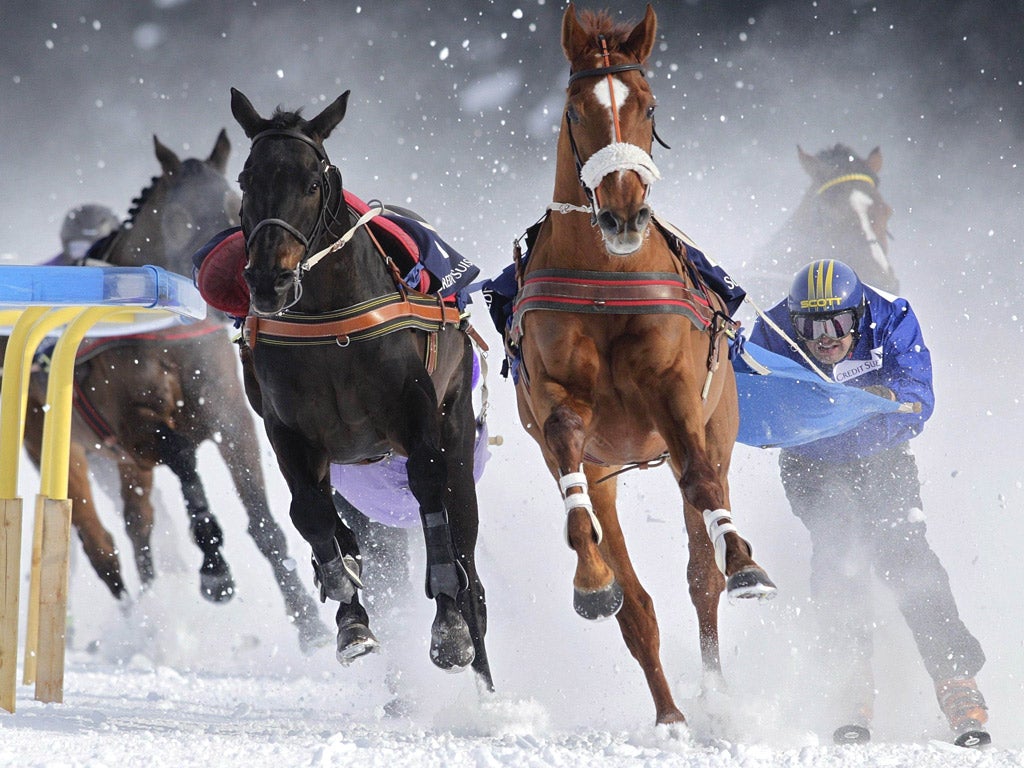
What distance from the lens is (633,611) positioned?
440cm

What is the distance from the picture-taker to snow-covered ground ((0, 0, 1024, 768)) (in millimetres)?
4246

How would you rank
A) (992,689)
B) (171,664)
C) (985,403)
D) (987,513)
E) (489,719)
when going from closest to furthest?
1. (489,719)
2. (992,689)
3. (171,664)
4. (987,513)
5. (985,403)

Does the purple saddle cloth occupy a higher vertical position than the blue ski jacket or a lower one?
lower

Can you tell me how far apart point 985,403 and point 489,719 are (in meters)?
7.10

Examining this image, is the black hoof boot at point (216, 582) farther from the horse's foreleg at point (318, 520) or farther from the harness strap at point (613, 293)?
the harness strap at point (613, 293)

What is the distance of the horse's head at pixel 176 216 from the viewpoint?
7.10m

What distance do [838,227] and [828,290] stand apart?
14.7 ft

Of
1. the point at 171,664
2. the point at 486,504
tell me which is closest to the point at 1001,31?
the point at 486,504

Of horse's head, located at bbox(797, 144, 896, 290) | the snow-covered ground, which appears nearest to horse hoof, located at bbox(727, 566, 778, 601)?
the snow-covered ground

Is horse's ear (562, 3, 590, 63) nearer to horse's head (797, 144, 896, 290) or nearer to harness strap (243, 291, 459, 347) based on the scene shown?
harness strap (243, 291, 459, 347)

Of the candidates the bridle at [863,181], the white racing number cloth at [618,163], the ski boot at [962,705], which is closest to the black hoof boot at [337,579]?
the white racing number cloth at [618,163]

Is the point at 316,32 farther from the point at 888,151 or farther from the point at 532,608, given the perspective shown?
the point at 532,608

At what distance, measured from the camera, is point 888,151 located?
12.5 metres

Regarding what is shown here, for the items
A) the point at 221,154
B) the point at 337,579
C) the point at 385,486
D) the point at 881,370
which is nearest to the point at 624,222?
the point at 337,579
